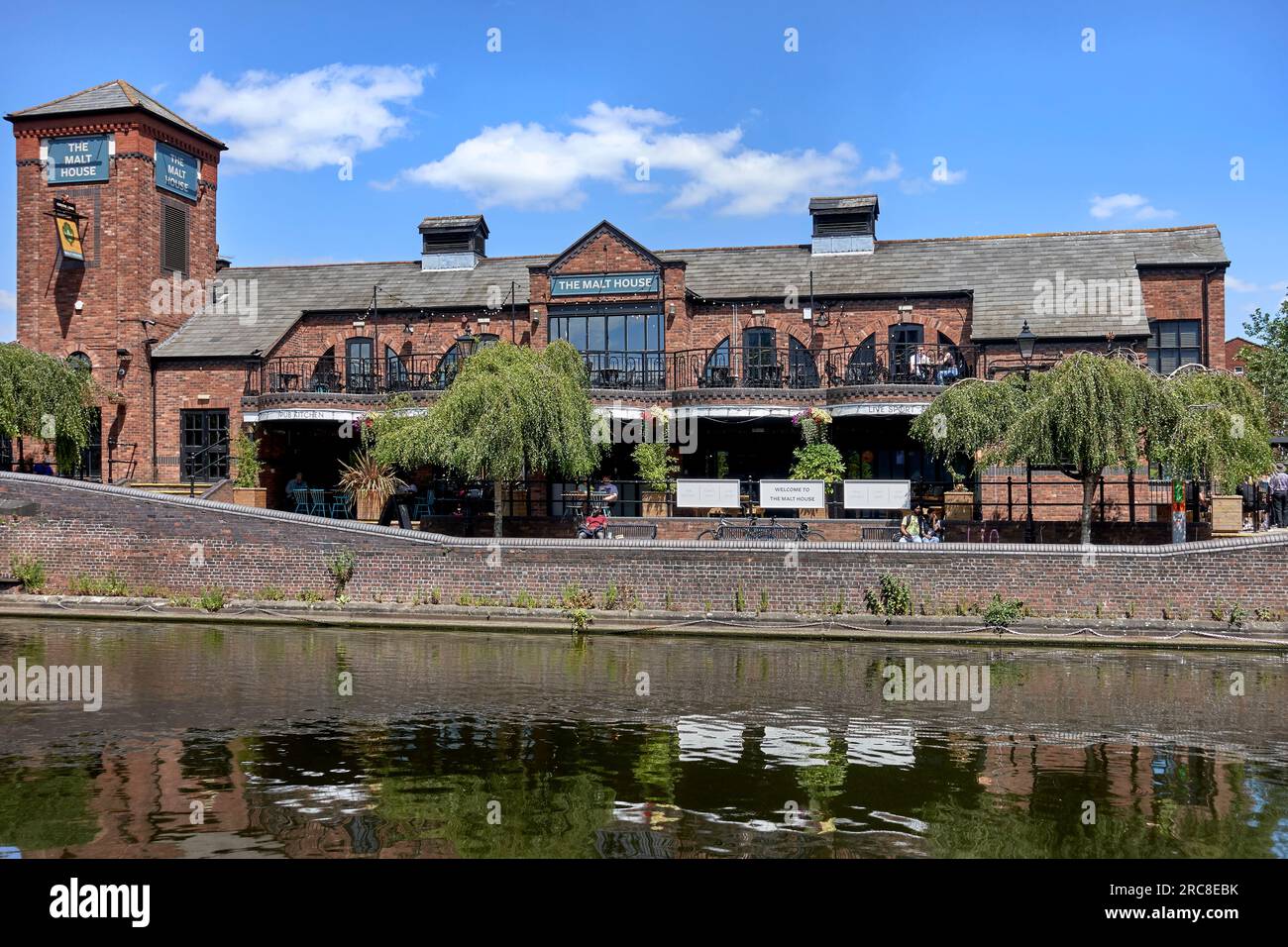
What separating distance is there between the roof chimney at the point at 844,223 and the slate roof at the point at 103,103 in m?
18.7

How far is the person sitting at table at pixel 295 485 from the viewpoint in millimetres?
27391

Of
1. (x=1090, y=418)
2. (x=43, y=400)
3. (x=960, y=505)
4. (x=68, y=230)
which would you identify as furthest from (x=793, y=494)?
(x=68, y=230)

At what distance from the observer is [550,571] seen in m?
20.1

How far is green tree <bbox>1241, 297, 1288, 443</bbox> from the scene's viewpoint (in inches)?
1401

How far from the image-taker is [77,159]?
30031mm

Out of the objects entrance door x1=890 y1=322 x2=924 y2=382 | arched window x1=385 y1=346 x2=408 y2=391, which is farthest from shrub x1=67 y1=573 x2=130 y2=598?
entrance door x1=890 y1=322 x2=924 y2=382

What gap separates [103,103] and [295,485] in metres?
12.2

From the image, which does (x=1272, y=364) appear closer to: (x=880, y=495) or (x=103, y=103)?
(x=880, y=495)

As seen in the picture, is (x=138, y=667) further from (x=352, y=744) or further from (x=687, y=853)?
(x=687, y=853)

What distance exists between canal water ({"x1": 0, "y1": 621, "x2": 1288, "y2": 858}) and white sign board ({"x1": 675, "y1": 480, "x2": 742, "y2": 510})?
23.5ft

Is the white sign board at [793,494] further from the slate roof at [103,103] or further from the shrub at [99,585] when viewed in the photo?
the slate roof at [103,103]

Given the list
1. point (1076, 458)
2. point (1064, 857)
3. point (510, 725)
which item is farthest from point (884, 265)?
point (1064, 857)

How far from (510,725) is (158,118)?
25472 mm

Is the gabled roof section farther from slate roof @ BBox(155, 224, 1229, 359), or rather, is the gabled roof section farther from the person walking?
the person walking
